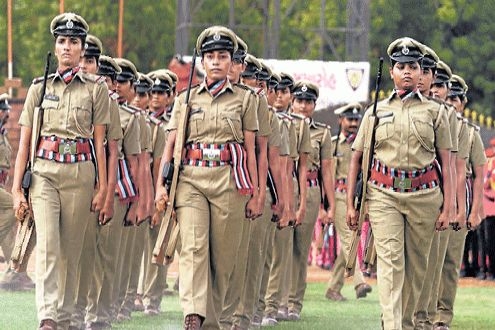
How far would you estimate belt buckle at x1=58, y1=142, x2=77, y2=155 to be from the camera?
46.0 feet

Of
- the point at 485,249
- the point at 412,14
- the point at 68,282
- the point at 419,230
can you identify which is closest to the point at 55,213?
the point at 68,282

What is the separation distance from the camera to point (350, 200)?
14.8m

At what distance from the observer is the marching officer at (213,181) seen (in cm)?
1391

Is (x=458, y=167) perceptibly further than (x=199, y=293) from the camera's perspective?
Yes

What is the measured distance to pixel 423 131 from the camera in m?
14.6

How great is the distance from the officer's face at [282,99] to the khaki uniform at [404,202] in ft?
11.5

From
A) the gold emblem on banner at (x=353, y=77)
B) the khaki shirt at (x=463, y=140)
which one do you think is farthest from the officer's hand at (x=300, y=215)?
the gold emblem on banner at (x=353, y=77)

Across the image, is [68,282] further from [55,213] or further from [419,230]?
[419,230]

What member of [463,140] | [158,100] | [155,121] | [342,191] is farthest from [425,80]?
[342,191]

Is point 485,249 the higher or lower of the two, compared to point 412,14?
lower

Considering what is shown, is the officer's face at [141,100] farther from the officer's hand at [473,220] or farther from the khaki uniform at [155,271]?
the officer's hand at [473,220]

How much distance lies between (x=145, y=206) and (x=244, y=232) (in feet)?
6.77

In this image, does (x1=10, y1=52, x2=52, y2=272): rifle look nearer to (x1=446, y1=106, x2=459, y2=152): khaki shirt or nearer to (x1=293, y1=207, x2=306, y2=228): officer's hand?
(x1=446, y1=106, x2=459, y2=152): khaki shirt

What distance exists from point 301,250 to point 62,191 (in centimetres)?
557
